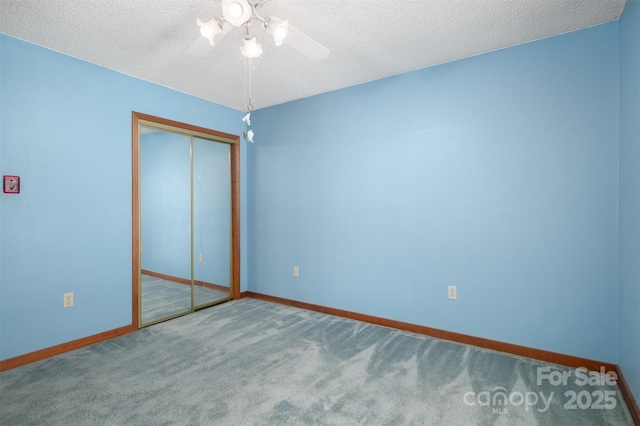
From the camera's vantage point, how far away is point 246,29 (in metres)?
1.73

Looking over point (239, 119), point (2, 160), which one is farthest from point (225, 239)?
point (2, 160)

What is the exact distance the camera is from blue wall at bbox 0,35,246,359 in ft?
7.60

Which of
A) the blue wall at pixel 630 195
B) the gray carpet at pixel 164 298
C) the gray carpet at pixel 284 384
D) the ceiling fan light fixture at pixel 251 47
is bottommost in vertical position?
the gray carpet at pixel 284 384

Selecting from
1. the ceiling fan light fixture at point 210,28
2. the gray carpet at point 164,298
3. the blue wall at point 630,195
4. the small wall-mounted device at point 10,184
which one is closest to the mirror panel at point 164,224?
the gray carpet at point 164,298

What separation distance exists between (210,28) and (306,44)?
20.8 inches

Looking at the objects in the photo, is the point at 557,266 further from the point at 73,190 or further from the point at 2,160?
the point at 2,160

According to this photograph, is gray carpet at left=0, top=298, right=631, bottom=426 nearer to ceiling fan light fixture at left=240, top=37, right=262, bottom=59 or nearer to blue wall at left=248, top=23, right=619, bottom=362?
blue wall at left=248, top=23, right=619, bottom=362

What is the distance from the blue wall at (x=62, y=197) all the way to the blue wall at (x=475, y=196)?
5.68ft

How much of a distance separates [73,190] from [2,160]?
464mm

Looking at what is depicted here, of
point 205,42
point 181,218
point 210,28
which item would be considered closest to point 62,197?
point 181,218

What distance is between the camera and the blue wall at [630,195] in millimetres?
1722

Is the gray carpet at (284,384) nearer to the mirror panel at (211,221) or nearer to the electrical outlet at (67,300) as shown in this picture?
the electrical outlet at (67,300)

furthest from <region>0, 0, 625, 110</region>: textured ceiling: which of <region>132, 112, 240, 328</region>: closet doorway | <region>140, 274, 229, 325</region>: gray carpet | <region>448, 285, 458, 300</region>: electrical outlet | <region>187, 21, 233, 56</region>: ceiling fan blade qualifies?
<region>140, 274, 229, 325</region>: gray carpet

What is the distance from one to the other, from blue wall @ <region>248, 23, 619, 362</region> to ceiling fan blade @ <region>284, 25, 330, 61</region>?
133 centimetres
